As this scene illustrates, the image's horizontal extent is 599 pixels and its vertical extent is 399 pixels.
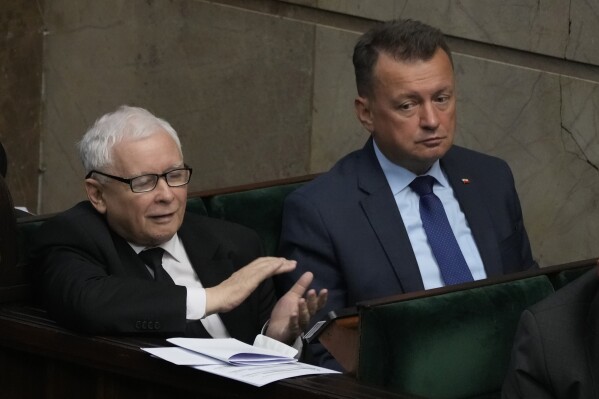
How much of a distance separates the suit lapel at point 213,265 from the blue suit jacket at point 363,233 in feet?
0.74

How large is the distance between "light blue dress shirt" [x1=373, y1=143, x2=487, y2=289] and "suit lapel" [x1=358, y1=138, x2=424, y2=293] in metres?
0.04

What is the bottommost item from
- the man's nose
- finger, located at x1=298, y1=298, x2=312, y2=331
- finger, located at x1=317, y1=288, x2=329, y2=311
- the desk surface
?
the desk surface

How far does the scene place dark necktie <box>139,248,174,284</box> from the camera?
4.31 metres

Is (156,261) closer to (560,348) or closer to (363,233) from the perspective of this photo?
(363,233)

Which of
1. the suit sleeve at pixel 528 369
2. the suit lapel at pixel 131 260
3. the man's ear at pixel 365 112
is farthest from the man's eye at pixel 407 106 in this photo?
the suit sleeve at pixel 528 369

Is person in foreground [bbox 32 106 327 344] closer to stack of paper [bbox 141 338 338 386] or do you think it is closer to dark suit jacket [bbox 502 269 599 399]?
stack of paper [bbox 141 338 338 386]

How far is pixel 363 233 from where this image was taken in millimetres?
4602

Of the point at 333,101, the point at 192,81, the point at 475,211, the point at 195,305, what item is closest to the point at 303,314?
the point at 195,305

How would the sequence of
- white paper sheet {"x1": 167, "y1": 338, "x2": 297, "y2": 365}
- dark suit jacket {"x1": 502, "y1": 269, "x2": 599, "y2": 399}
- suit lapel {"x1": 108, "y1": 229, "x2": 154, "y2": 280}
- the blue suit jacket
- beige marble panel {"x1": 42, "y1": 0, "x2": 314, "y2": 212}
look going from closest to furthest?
1. dark suit jacket {"x1": 502, "y1": 269, "x2": 599, "y2": 399}
2. white paper sheet {"x1": 167, "y1": 338, "x2": 297, "y2": 365}
3. suit lapel {"x1": 108, "y1": 229, "x2": 154, "y2": 280}
4. the blue suit jacket
5. beige marble panel {"x1": 42, "y1": 0, "x2": 314, "y2": 212}

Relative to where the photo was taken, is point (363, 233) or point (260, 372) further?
point (363, 233)

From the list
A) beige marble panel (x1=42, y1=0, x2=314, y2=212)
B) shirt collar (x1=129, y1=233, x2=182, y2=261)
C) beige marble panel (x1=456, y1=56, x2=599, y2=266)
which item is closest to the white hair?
shirt collar (x1=129, y1=233, x2=182, y2=261)

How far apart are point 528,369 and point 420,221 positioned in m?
1.34

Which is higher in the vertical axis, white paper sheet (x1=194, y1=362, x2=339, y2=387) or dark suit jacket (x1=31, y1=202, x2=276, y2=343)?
dark suit jacket (x1=31, y1=202, x2=276, y2=343)

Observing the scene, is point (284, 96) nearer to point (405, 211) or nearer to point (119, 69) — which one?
point (119, 69)
